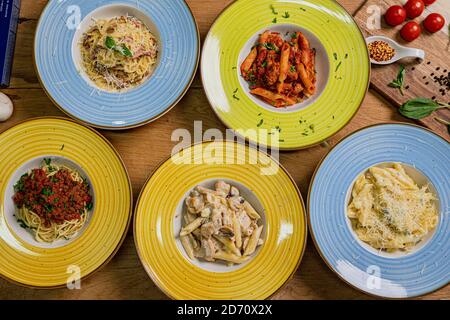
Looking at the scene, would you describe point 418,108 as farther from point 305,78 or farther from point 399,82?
point 305,78

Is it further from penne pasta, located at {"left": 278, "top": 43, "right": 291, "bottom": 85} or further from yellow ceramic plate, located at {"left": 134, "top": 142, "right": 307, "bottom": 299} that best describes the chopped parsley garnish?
yellow ceramic plate, located at {"left": 134, "top": 142, "right": 307, "bottom": 299}

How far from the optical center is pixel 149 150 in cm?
311

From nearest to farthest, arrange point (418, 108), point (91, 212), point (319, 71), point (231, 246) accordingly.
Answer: point (231, 246) < point (91, 212) < point (418, 108) < point (319, 71)

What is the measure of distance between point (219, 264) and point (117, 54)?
61.1 inches

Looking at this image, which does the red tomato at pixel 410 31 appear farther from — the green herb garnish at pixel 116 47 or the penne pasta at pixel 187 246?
the penne pasta at pixel 187 246

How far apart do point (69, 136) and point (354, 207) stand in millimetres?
1860

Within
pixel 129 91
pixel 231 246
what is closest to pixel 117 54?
pixel 129 91

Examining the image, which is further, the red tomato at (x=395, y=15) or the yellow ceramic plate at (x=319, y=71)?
the red tomato at (x=395, y=15)

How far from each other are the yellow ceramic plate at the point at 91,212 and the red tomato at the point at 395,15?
6.82 ft

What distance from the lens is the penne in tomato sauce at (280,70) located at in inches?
121

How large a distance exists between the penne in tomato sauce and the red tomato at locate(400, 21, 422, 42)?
2.20 feet

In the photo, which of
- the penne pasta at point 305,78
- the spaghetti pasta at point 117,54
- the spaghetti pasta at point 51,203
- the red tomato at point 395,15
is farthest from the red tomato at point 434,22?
the spaghetti pasta at point 51,203

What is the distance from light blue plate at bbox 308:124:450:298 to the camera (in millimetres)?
2811

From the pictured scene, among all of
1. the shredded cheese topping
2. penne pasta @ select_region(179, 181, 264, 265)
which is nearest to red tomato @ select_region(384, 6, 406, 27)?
the shredded cheese topping
